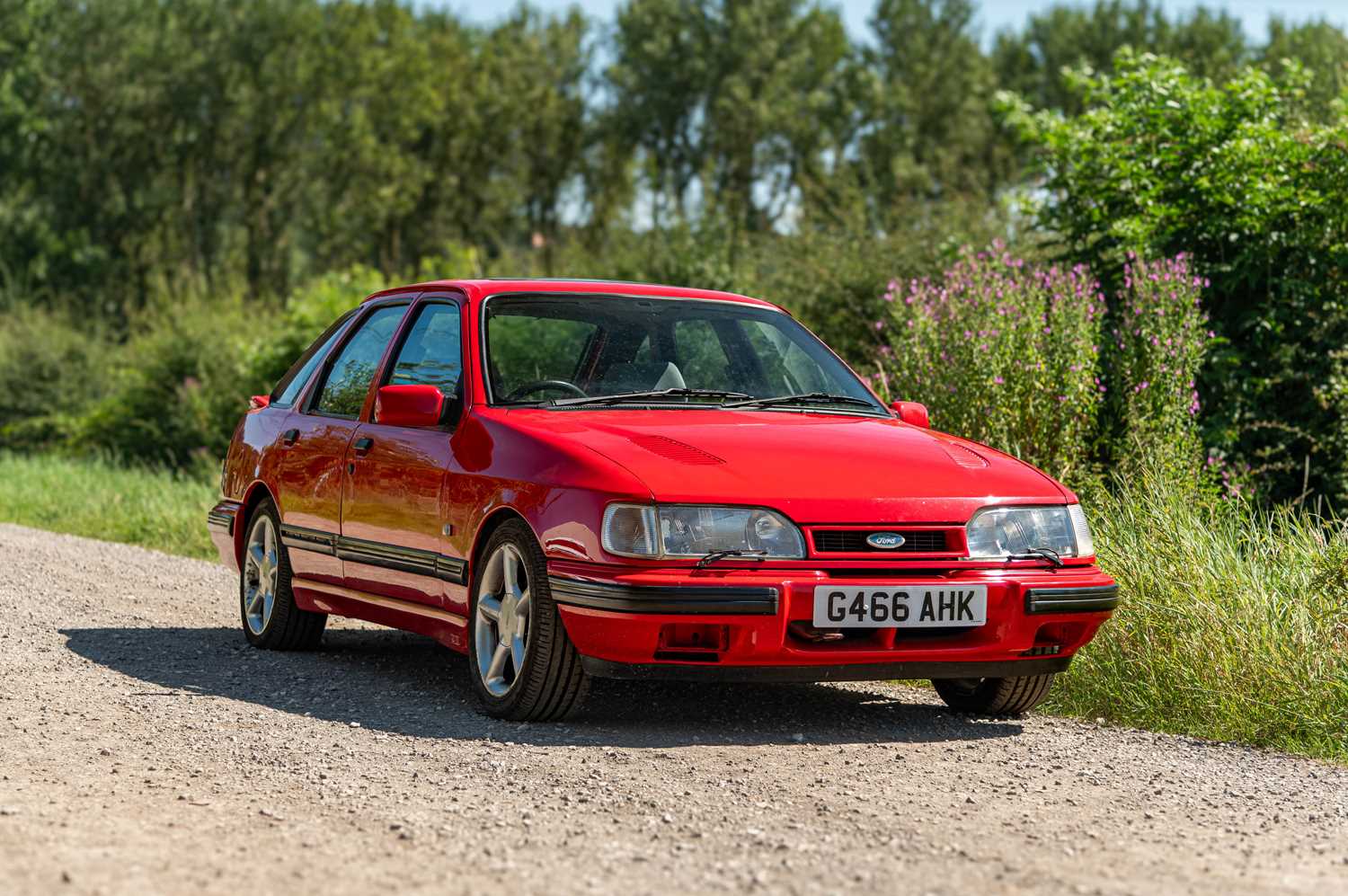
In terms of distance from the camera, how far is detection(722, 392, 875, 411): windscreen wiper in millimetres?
7036

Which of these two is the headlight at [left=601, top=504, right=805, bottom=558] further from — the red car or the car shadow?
the car shadow

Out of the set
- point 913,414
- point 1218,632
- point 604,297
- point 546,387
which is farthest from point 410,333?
point 1218,632

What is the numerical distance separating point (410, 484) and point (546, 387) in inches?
25.6

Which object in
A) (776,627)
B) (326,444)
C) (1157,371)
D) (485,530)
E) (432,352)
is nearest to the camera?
(776,627)

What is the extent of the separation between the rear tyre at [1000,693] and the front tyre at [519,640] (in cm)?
140

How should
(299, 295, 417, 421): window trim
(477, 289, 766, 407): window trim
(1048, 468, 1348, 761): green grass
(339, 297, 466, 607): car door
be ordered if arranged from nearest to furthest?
1. (1048, 468, 1348, 761): green grass
2. (339, 297, 466, 607): car door
3. (477, 289, 766, 407): window trim
4. (299, 295, 417, 421): window trim

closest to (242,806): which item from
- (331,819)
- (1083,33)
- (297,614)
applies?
(331,819)

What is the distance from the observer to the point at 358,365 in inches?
317

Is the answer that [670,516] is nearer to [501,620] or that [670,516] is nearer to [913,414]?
[501,620]

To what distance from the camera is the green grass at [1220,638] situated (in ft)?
21.5

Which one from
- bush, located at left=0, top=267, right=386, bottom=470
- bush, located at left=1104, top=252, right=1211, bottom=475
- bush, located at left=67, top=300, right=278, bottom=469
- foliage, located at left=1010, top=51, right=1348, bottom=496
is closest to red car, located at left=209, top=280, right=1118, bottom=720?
bush, located at left=1104, top=252, right=1211, bottom=475

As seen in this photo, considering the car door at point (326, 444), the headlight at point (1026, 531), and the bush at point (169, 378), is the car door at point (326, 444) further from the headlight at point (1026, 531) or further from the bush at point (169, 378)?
the bush at point (169, 378)

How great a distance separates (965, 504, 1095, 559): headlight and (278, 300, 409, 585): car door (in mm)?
2828

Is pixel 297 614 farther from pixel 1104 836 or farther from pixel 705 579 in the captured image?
pixel 1104 836
